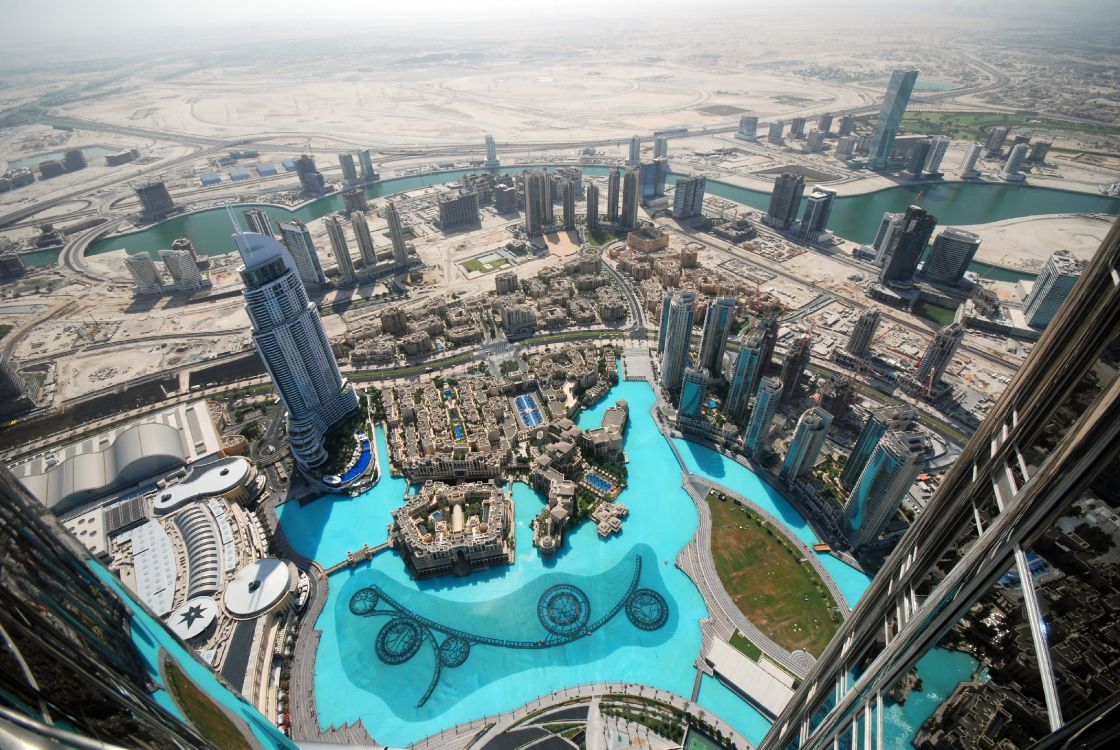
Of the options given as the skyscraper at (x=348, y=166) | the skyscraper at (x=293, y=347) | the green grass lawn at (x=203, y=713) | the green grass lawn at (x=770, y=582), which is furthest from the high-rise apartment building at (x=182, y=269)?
the green grass lawn at (x=203, y=713)

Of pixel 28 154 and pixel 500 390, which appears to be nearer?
pixel 500 390

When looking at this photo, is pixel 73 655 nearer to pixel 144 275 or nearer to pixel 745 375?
pixel 745 375

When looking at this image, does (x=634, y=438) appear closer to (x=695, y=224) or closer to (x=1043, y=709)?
(x=1043, y=709)

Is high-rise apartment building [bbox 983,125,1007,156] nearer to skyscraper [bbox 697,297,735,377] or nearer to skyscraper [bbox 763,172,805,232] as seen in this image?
skyscraper [bbox 763,172,805,232]

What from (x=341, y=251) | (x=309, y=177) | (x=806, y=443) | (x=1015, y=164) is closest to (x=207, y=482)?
(x=341, y=251)

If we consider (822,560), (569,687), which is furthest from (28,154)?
(822,560)

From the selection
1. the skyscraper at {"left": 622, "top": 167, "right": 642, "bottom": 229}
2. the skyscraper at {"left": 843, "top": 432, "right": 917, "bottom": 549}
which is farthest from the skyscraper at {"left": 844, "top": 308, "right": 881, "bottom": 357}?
the skyscraper at {"left": 622, "top": 167, "right": 642, "bottom": 229}

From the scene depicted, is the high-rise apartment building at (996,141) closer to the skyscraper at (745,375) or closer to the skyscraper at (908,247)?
the skyscraper at (908,247)
